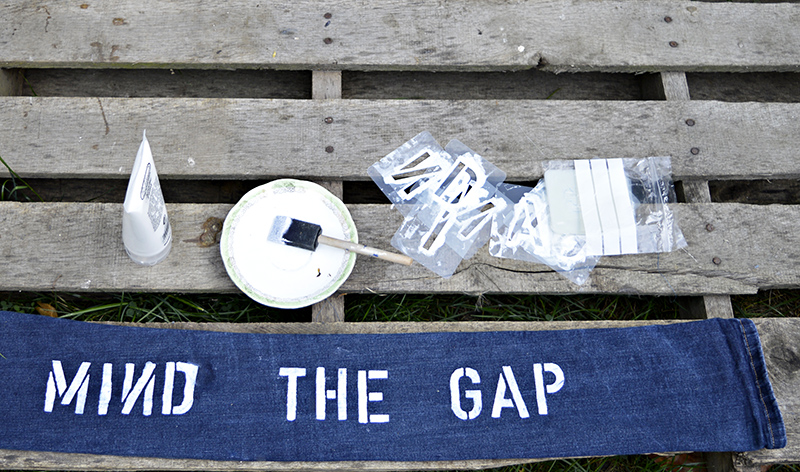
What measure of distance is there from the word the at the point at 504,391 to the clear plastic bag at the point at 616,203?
1.05 feet

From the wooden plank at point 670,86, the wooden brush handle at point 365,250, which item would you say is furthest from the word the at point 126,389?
the wooden plank at point 670,86

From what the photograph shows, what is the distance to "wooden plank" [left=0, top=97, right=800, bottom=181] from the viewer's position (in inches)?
53.4

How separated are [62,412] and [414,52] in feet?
3.92

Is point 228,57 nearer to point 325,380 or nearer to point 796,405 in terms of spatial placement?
point 325,380

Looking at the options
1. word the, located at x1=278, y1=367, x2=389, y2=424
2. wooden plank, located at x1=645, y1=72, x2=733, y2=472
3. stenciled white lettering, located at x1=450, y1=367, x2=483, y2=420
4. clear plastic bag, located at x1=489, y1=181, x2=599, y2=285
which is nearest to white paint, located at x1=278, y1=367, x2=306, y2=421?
word the, located at x1=278, y1=367, x2=389, y2=424

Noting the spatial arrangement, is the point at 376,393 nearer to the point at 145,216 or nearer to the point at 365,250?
the point at 365,250

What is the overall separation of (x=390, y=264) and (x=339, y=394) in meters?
0.32

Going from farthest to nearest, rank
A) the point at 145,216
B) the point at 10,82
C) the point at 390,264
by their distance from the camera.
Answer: the point at 10,82 < the point at 390,264 < the point at 145,216

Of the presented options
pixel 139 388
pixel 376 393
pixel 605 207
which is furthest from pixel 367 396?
pixel 605 207

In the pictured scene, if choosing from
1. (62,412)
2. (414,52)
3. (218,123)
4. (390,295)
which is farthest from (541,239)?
(62,412)

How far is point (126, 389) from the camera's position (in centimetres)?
121

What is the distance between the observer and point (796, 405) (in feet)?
4.16

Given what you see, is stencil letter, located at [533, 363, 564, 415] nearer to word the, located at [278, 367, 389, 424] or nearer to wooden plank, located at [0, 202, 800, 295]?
wooden plank, located at [0, 202, 800, 295]

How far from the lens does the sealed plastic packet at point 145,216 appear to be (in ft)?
3.43
